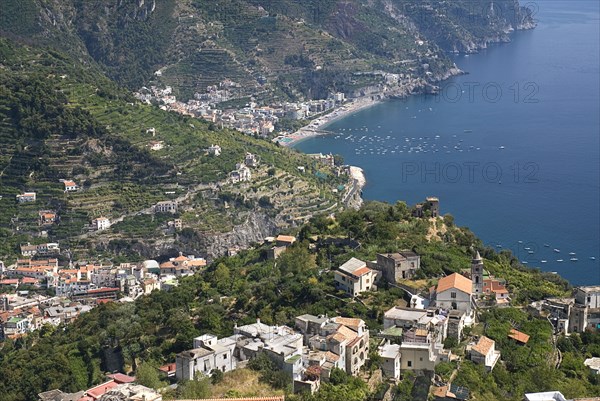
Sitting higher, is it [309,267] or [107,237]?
[309,267]

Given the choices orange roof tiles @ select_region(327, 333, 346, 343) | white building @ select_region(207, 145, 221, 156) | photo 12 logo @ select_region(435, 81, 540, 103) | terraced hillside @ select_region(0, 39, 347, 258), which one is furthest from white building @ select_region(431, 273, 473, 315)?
photo 12 logo @ select_region(435, 81, 540, 103)

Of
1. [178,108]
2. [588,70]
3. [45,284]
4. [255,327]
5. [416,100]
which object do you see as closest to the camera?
[255,327]

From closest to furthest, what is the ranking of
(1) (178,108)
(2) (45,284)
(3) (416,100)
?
(2) (45,284)
(1) (178,108)
(3) (416,100)

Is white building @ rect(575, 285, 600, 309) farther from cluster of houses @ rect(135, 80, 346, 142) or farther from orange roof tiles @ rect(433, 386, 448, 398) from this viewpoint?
cluster of houses @ rect(135, 80, 346, 142)

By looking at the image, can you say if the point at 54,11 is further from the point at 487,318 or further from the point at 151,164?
the point at 487,318

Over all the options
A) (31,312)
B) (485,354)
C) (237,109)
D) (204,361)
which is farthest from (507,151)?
(204,361)

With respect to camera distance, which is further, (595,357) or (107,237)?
(107,237)

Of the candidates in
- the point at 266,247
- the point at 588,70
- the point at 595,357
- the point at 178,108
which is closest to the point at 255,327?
the point at 595,357
